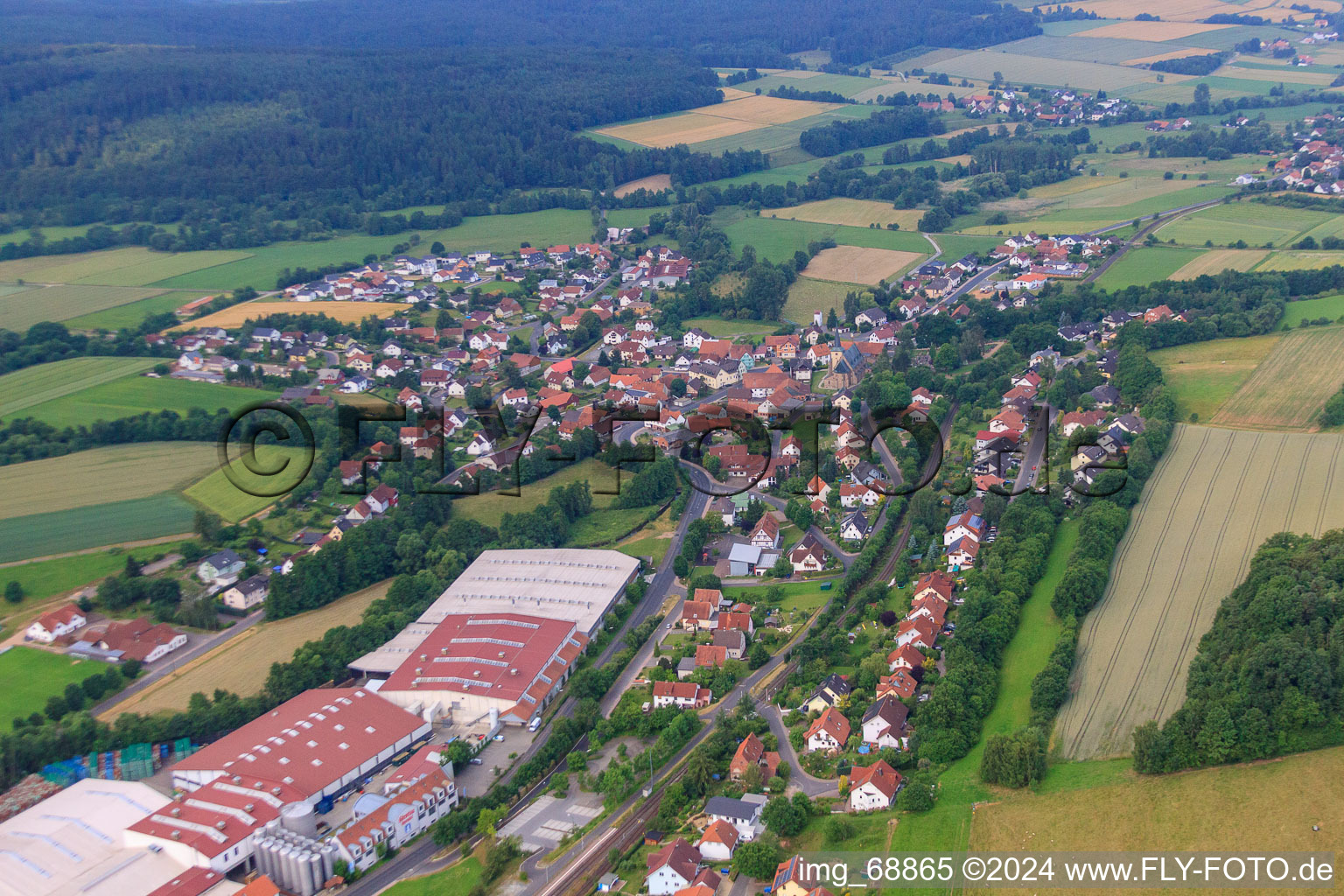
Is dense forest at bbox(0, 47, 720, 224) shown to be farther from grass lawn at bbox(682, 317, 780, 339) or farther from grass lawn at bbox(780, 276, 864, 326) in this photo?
grass lawn at bbox(682, 317, 780, 339)

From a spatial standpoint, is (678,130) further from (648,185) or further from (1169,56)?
(1169,56)

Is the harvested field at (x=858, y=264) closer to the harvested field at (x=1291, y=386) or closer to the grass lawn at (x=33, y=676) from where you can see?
the harvested field at (x=1291, y=386)

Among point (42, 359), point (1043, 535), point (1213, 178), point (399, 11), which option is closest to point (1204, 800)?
point (1043, 535)

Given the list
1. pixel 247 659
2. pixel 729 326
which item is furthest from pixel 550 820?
pixel 729 326

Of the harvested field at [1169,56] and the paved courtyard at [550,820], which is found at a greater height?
the harvested field at [1169,56]

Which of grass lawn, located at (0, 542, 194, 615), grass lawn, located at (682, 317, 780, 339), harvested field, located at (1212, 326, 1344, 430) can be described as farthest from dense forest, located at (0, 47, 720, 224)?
harvested field, located at (1212, 326, 1344, 430)

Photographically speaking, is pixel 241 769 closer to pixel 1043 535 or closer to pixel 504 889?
pixel 504 889

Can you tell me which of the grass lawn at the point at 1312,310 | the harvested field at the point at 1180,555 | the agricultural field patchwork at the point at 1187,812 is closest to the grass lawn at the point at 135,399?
the harvested field at the point at 1180,555
